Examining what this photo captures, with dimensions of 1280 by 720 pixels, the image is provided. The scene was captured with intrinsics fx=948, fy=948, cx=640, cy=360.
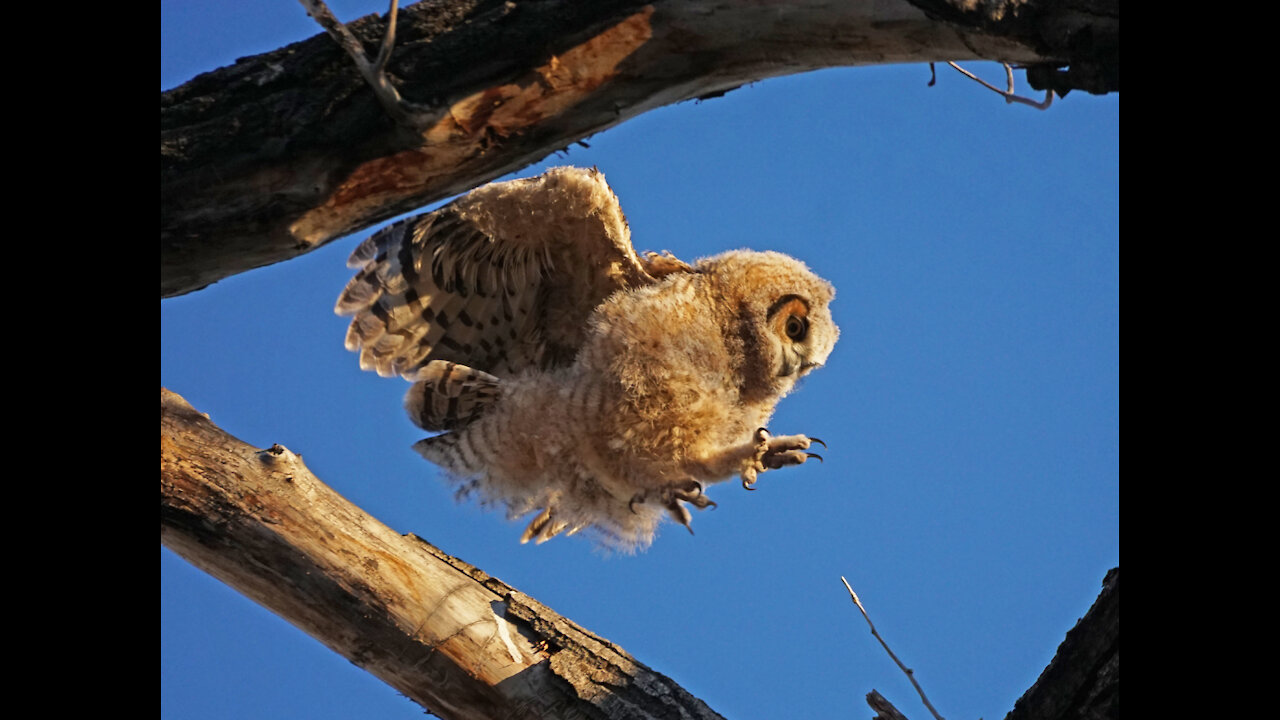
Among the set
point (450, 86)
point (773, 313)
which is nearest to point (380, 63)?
point (450, 86)

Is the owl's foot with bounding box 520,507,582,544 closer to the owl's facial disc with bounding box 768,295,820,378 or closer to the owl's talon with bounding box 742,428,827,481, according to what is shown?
the owl's talon with bounding box 742,428,827,481

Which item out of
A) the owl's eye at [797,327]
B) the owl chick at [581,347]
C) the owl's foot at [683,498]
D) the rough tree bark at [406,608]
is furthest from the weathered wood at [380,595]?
the owl's eye at [797,327]

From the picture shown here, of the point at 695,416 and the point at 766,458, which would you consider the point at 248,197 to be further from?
the point at 766,458

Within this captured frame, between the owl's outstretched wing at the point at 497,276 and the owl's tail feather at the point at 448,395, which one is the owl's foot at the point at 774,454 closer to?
the owl's outstretched wing at the point at 497,276

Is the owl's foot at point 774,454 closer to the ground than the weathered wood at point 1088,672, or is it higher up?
higher up

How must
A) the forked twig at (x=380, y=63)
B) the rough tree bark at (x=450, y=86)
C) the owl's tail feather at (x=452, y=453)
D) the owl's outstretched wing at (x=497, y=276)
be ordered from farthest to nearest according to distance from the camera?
the owl's tail feather at (x=452, y=453) < the owl's outstretched wing at (x=497, y=276) < the rough tree bark at (x=450, y=86) < the forked twig at (x=380, y=63)

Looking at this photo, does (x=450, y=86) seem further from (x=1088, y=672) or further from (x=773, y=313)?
(x=1088, y=672)

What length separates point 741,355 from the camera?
331 cm

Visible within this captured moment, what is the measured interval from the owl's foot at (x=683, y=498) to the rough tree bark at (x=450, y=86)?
1.37 meters

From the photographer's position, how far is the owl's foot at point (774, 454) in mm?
3107

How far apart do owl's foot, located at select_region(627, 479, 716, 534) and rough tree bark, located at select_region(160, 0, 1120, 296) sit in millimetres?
1367
